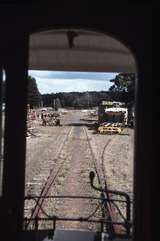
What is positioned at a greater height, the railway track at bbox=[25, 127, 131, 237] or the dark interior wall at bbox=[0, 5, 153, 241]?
the dark interior wall at bbox=[0, 5, 153, 241]

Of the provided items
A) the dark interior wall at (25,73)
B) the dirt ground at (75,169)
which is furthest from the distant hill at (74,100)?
the dark interior wall at (25,73)

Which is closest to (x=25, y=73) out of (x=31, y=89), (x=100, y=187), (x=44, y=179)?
(x=100, y=187)

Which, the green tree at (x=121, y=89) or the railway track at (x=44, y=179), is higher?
the green tree at (x=121, y=89)

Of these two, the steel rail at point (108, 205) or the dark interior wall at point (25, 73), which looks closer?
the dark interior wall at point (25, 73)

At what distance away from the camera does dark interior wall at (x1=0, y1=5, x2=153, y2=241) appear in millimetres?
3891

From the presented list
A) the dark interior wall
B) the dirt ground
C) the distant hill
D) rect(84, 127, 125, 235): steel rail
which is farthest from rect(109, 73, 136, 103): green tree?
the dark interior wall

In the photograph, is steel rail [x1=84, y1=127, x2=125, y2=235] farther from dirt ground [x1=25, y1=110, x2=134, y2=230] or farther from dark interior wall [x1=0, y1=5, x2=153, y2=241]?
dark interior wall [x1=0, y1=5, x2=153, y2=241]

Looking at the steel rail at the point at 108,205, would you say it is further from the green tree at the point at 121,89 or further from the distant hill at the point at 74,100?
the distant hill at the point at 74,100

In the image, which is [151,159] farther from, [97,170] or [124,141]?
[124,141]

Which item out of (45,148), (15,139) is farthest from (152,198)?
(45,148)

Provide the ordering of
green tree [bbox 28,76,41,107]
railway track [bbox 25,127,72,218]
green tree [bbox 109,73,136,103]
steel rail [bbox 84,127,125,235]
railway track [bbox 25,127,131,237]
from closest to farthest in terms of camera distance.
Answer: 1. green tree [bbox 28,76,41,107]
2. steel rail [bbox 84,127,125,235]
3. railway track [bbox 25,127,131,237]
4. railway track [bbox 25,127,72,218]
5. green tree [bbox 109,73,136,103]

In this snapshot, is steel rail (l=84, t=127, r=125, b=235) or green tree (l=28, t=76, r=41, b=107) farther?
steel rail (l=84, t=127, r=125, b=235)

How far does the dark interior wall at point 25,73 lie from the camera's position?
3891 millimetres

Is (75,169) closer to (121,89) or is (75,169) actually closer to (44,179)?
(44,179)
